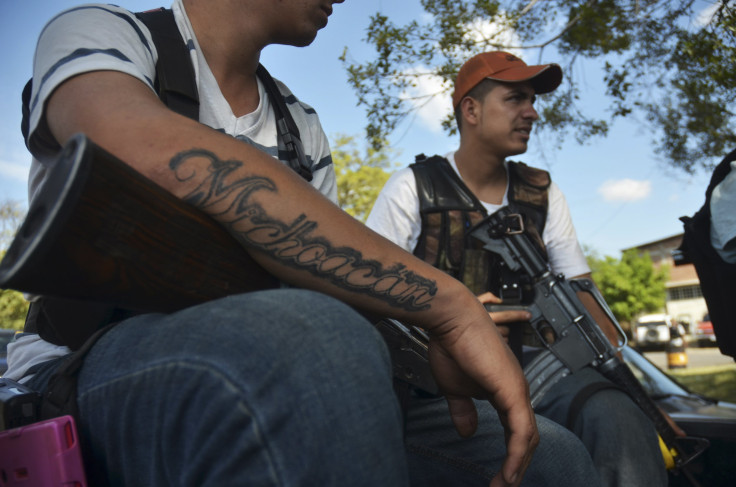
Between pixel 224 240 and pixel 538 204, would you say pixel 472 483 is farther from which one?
pixel 538 204

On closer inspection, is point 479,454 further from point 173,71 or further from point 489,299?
point 489,299

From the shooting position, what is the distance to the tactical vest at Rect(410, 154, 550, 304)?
3084 mm

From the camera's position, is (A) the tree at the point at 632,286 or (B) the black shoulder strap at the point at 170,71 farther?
(A) the tree at the point at 632,286

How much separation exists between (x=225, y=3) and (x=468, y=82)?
8.31 ft

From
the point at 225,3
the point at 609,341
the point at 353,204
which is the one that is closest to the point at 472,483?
the point at 225,3

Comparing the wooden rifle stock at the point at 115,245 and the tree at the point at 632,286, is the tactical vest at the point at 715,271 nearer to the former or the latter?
the wooden rifle stock at the point at 115,245

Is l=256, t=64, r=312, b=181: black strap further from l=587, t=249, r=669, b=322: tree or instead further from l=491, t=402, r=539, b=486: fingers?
l=587, t=249, r=669, b=322: tree

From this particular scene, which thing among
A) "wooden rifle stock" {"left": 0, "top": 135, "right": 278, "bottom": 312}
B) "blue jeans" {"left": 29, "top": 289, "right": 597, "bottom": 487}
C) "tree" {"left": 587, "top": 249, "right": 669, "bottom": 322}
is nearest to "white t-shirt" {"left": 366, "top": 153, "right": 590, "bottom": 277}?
"wooden rifle stock" {"left": 0, "top": 135, "right": 278, "bottom": 312}

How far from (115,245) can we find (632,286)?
64.5m

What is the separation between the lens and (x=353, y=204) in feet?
69.2

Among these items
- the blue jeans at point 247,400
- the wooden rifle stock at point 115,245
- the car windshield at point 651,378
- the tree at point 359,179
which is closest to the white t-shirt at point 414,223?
the car windshield at point 651,378

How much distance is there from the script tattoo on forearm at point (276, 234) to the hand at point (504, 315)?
1.91 meters

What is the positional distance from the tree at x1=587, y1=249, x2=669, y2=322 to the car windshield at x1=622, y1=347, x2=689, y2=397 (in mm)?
56367

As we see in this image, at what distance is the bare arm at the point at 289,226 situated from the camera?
2.85ft
